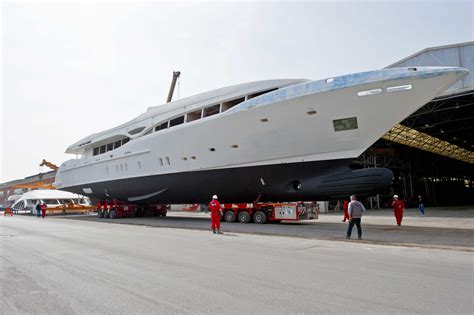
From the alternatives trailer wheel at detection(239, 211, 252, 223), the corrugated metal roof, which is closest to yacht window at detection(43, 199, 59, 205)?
trailer wheel at detection(239, 211, 252, 223)

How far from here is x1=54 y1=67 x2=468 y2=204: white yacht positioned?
1166cm

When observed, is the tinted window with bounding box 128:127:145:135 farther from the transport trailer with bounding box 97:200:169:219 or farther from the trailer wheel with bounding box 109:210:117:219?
the trailer wheel with bounding box 109:210:117:219

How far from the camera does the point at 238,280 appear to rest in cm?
496

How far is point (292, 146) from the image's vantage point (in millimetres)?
13320

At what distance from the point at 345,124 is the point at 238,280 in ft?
28.9

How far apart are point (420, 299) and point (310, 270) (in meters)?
1.89

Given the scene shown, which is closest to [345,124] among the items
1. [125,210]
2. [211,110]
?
[211,110]

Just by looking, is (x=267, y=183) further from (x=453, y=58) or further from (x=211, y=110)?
(x=453, y=58)

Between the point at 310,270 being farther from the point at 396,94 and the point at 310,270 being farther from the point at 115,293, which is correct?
the point at 396,94

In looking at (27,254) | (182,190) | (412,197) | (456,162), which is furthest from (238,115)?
(456,162)

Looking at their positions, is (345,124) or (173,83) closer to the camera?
(345,124)

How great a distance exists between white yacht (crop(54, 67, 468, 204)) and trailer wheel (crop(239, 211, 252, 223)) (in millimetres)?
812

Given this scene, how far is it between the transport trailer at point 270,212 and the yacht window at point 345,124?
367 cm

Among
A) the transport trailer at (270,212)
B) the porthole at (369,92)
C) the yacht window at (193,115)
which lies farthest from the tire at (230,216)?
the porthole at (369,92)
